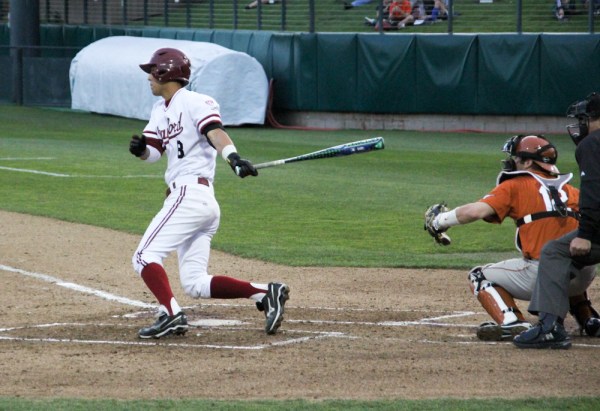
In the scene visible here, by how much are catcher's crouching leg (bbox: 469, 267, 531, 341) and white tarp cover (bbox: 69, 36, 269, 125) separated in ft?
60.2

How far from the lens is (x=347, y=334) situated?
7.31m

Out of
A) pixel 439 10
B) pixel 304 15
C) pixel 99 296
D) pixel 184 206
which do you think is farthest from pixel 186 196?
pixel 304 15

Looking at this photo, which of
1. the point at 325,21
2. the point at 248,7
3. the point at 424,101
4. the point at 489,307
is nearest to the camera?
the point at 489,307

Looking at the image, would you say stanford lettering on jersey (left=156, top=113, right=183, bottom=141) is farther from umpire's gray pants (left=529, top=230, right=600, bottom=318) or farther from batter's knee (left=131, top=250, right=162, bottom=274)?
umpire's gray pants (left=529, top=230, right=600, bottom=318)

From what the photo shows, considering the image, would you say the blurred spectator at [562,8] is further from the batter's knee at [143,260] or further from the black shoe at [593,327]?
the batter's knee at [143,260]

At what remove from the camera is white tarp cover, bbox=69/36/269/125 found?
25.5m

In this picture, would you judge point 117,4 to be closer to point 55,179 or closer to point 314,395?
point 55,179

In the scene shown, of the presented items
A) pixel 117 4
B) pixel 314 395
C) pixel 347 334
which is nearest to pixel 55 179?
pixel 347 334

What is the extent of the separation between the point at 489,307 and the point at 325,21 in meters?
20.5

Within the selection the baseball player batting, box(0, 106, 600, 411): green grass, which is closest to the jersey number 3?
the baseball player batting

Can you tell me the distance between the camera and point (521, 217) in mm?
7098

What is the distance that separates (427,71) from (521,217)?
17882mm

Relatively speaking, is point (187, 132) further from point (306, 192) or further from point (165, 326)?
point (306, 192)

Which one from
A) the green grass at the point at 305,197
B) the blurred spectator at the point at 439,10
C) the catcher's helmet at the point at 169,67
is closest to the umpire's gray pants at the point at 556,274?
the green grass at the point at 305,197
